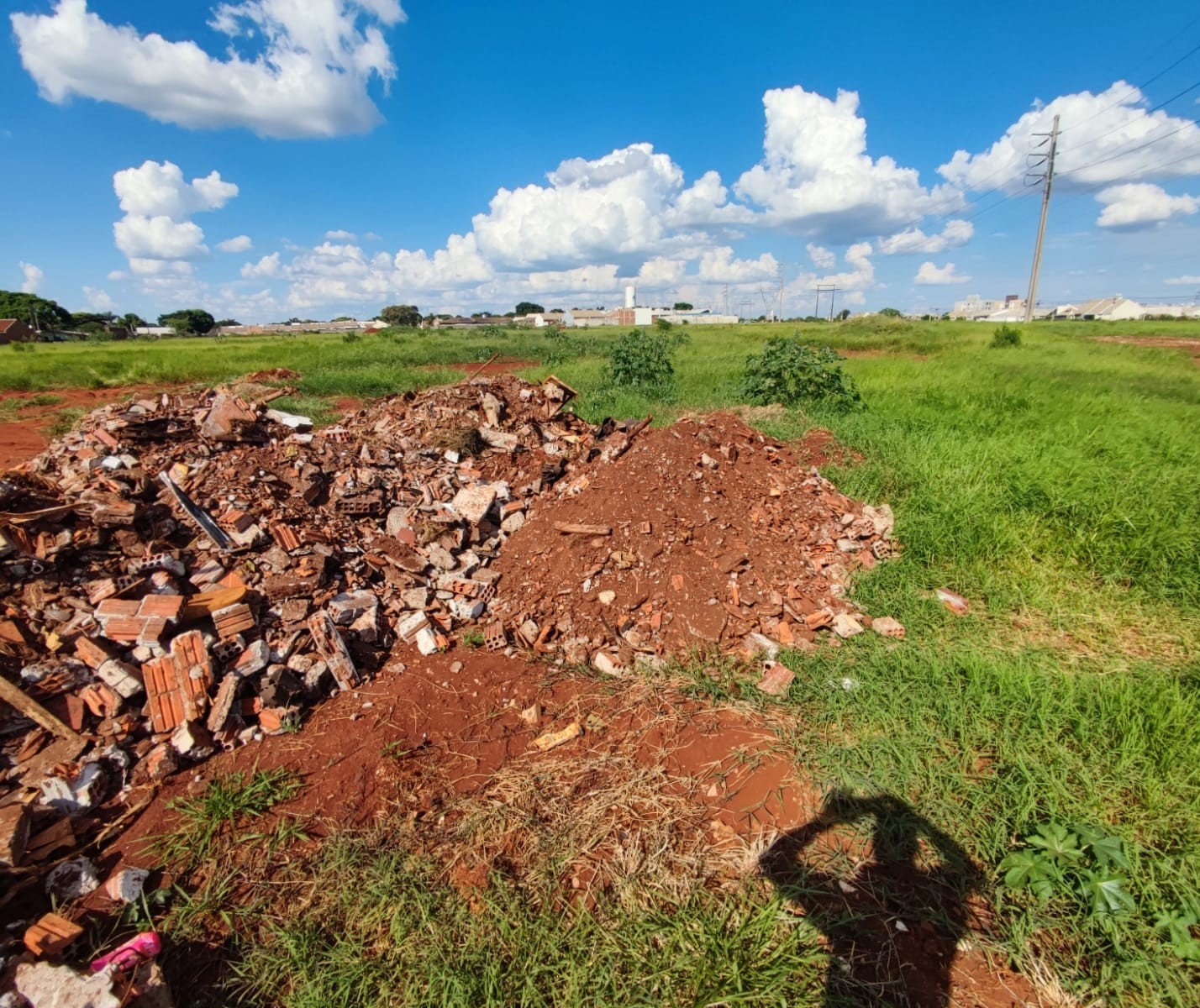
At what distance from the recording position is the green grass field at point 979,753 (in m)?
1.91

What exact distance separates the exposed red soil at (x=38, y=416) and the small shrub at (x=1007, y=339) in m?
25.9

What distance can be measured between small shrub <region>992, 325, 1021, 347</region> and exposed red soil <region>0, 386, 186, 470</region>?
25891 millimetres

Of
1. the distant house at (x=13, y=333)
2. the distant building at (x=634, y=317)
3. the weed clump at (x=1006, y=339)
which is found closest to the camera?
the weed clump at (x=1006, y=339)

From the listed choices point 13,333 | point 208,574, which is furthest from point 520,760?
→ point 13,333

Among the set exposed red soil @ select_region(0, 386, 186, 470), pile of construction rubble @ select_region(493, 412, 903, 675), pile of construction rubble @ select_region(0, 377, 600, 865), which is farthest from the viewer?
exposed red soil @ select_region(0, 386, 186, 470)

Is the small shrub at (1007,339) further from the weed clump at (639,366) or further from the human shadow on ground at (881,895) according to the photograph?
the human shadow on ground at (881,895)

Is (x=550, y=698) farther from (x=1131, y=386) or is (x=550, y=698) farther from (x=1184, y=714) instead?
(x=1131, y=386)

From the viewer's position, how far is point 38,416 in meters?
9.75

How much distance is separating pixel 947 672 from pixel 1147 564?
232 cm

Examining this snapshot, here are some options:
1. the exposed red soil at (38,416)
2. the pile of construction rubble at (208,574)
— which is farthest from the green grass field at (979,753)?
the exposed red soil at (38,416)

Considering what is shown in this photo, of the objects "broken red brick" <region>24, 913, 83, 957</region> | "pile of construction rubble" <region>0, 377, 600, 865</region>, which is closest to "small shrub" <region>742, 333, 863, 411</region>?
"pile of construction rubble" <region>0, 377, 600, 865</region>

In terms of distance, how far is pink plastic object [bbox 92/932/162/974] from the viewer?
73.5 inches

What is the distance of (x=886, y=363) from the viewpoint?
43.8 feet

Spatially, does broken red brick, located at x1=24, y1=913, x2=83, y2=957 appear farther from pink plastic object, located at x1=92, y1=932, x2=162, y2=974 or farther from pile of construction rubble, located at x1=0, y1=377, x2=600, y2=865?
pile of construction rubble, located at x1=0, y1=377, x2=600, y2=865
